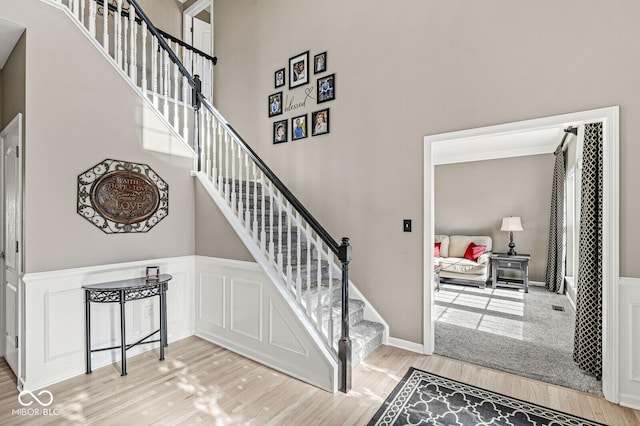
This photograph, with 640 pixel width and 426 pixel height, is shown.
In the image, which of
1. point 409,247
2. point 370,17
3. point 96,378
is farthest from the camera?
point 370,17

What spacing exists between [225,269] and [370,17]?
309 centimetres

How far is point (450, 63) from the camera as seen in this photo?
9.64 ft

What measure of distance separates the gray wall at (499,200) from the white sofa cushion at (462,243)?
0.31m

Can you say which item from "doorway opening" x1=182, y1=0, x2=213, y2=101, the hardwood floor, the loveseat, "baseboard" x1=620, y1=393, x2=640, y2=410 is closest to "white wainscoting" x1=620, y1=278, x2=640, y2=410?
"baseboard" x1=620, y1=393, x2=640, y2=410

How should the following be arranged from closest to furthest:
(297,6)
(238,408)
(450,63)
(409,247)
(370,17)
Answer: (238,408) < (450,63) < (409,247) < (370,17) < (297,6)

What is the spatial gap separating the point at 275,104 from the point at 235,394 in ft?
11.2

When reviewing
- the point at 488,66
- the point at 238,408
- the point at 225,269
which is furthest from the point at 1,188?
the point at 488,66

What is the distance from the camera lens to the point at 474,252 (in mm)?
6012

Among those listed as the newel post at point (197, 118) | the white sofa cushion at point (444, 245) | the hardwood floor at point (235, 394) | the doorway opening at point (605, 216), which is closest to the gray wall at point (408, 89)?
the doorway opening at point (605, 216)

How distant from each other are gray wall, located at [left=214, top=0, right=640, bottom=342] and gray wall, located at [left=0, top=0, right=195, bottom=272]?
1.84 meters

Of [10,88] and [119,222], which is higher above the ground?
[10,88]

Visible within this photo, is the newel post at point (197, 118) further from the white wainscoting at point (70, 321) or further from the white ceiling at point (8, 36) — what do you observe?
the white ceiling at point (8, 36)

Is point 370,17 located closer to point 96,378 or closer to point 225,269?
point 225,269

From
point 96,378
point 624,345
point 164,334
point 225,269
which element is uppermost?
point 225,269
